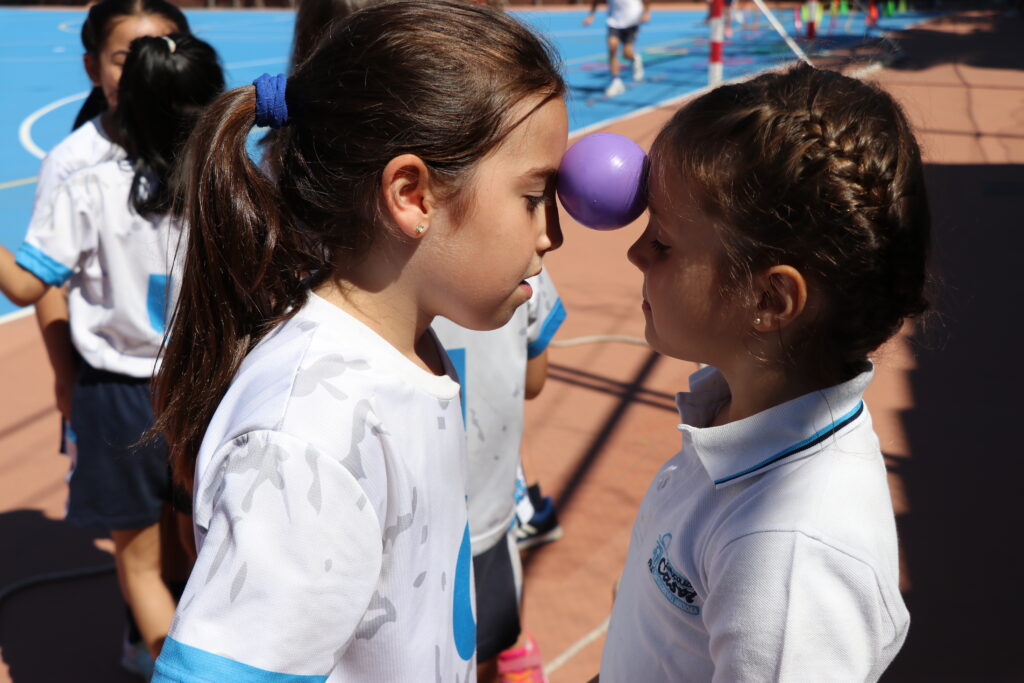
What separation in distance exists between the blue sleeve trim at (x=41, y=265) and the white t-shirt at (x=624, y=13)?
11348mm

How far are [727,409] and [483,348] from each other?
63 centimetres

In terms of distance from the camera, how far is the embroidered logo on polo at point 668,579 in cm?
133

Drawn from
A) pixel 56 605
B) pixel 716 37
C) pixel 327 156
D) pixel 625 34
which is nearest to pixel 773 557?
pixel 327 156

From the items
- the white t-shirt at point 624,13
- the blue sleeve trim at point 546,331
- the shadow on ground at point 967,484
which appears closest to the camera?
the blue sleeve trim at point 546,331

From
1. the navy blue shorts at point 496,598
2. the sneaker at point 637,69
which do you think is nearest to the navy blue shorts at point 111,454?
the navy blue shorts at point 496,598

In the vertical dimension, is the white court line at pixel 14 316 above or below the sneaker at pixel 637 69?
above

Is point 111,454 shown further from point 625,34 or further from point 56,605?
point 625,34

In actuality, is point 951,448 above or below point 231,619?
below

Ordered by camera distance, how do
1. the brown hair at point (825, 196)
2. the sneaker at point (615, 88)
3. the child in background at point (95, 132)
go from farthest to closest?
the sneaker at point (615, 88) < the child in background at point (95, 132) < the brown hair at point (825, 196)

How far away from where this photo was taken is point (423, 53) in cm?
127

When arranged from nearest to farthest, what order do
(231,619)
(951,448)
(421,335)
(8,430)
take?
1. (231,619)
2. (421,335)
3. (951,448)
4. (8,430)

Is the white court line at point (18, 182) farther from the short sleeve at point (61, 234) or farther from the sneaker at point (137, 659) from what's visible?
the short sleeve at point (61, 234)

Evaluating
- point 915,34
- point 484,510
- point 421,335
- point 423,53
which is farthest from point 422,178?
point 915,34

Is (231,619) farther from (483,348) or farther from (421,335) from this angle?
(483,348)
